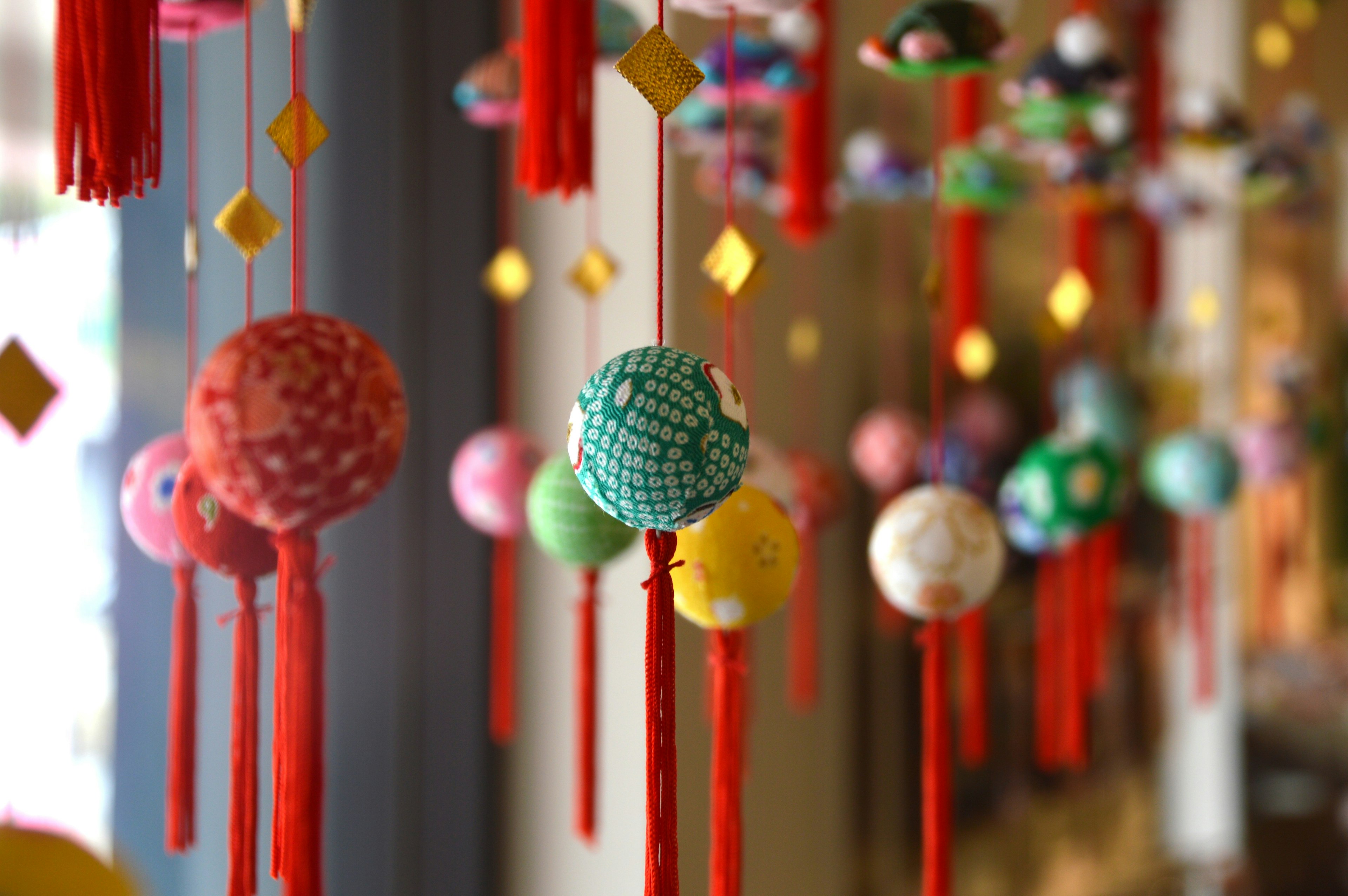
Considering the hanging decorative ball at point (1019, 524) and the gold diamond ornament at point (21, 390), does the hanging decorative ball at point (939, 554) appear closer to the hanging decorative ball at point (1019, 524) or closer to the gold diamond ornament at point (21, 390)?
the hanging decorative ball at point (1019, 524)

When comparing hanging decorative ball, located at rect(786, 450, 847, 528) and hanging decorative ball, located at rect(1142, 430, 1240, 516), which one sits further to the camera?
hanging decorative ball, located at rect(1142, 430, 1240, 516)

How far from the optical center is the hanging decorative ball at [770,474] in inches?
28.6

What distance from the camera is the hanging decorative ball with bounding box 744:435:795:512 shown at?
2.38 ft

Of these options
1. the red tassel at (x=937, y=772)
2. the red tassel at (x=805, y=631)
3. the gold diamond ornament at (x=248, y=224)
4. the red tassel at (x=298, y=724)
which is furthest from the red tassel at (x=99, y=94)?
the red tassel at (x=805, y=631)

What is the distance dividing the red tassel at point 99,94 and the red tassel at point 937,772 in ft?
1.57

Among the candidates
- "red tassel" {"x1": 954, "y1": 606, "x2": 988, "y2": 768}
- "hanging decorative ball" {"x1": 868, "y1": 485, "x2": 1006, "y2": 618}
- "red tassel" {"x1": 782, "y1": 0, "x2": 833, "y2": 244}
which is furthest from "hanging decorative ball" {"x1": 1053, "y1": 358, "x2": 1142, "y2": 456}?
"hanging decorative ball" {"x1": 868, "y1": 485, "x2": 1006, "y2": 618}

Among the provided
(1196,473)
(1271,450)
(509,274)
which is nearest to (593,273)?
(509,274)

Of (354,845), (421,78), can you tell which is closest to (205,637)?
(354,845)

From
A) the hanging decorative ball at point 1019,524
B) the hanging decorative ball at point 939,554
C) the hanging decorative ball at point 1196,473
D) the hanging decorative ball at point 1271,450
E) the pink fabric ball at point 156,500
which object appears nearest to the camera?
the pink fabric ball at point 156,500

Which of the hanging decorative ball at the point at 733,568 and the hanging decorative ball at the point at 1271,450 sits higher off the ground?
the hanging decorative ball at the point at 1271,450

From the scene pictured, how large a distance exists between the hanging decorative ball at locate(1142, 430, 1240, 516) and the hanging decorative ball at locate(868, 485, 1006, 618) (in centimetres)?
53

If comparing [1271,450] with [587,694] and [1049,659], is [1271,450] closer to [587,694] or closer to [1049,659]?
[1049,659]

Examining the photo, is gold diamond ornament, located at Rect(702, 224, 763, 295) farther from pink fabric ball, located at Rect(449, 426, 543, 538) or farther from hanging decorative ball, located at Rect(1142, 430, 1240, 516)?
hanging decorative ball, located at Rect(1142, 430, 1240, 516)

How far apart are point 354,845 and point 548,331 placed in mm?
561
